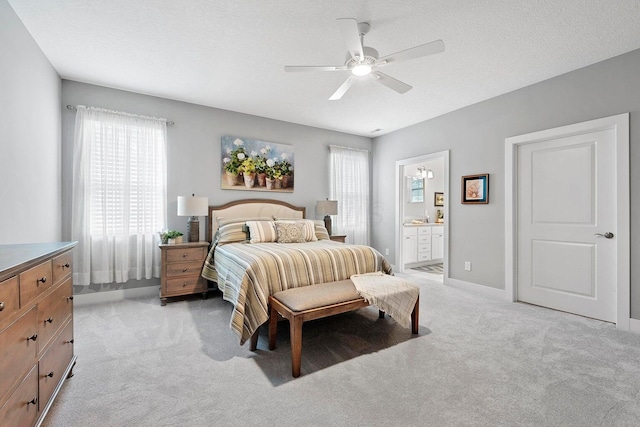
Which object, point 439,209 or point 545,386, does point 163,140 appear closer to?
point 545,386

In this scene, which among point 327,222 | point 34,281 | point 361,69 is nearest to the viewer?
point 34,281

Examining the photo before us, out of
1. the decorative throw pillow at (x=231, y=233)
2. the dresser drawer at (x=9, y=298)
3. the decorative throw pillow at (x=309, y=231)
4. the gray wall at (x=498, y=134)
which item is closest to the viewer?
the dresser drawer at (x=9, y=298)

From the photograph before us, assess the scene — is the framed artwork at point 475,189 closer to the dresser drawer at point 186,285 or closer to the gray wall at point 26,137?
the dresser drawer at point 186,285

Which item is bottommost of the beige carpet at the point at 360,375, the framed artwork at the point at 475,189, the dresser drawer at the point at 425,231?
the beige carpet at the point at 360,375

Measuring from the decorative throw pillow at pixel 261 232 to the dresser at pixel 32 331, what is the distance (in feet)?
6.89

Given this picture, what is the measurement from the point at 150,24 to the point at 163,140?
1.77 metres

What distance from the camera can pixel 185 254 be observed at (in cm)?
360

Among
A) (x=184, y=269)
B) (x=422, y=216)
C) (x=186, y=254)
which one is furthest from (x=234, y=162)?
(x=422, y=216)

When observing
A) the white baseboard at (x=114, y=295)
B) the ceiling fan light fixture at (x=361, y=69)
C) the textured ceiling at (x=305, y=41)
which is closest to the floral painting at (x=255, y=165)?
the textured ceiling at (x=305, y=41)

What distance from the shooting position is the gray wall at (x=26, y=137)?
6.96 ft

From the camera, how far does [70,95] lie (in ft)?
11.2

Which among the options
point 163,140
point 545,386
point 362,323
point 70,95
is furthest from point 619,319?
point 70,95

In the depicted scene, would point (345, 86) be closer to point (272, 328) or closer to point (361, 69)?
point (361, 69)

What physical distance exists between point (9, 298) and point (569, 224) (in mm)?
4588
